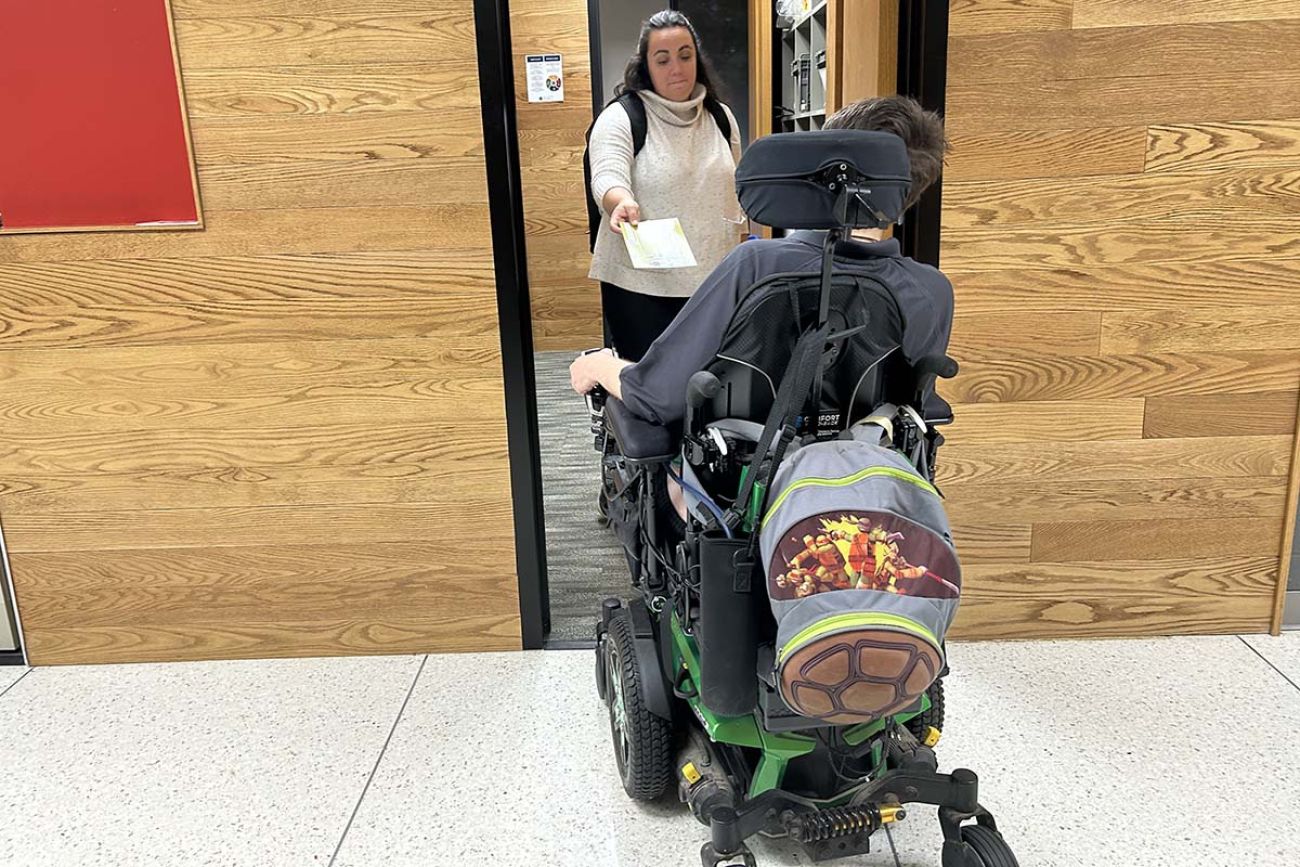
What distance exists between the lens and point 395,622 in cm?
235

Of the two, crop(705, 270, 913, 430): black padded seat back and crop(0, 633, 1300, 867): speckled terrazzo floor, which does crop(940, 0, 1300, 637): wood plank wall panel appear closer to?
crop(0, 633, 1300, 867): speckled terrazzo floor

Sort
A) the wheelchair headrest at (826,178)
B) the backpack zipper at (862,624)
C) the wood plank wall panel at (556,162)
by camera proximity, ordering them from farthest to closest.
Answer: the wood plank wall panel at (556,162)
the wheelchair headrest at (826,178)
the backpack zipper at (862,624)

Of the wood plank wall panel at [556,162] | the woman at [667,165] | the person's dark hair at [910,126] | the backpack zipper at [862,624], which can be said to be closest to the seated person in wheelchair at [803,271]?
the person's dark hair at [910,126]

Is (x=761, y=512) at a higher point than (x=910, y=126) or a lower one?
lower

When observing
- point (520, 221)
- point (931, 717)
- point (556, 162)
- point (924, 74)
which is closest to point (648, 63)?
point (520, 221)

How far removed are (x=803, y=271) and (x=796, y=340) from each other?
99 millimetres

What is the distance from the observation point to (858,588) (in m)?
1.17

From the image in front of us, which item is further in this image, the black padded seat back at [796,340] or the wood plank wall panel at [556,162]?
the wood plank wall panel at [556,162]

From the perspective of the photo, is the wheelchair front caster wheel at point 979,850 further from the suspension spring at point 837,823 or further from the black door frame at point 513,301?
the black door frame at point 513,301

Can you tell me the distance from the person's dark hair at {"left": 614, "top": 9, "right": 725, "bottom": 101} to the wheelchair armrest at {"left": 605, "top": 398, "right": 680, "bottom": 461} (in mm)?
1238

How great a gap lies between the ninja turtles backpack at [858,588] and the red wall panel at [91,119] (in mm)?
1640

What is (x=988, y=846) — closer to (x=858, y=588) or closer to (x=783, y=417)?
(x=858, y=588)

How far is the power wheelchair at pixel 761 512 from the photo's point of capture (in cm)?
127

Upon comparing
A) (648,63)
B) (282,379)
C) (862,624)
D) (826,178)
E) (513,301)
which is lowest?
(862,624)
